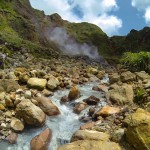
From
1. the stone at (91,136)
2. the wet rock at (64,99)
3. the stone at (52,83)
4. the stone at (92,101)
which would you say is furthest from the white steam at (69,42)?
the stone at (91,136)

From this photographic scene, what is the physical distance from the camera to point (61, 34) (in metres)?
148

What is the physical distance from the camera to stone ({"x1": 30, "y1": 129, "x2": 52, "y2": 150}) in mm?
14508

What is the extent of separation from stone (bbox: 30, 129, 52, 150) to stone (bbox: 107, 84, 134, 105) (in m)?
5.71

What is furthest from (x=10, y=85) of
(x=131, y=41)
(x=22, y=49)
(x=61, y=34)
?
(x=131, y=41)

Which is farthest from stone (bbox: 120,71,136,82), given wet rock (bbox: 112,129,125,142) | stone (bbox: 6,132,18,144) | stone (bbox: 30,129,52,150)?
stone (bbox: 6,132,18,144)

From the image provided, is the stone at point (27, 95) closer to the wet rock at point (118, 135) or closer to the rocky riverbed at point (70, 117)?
the rocky riverbed at point (70, 117)

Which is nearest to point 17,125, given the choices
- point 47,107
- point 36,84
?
point 47,107

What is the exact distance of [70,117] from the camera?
61.0 feet

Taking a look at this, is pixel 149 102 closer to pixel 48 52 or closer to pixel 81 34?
pixel 48 52

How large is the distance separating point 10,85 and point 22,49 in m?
27.4

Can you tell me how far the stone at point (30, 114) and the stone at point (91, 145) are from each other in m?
3.88

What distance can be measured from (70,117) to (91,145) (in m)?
6.15

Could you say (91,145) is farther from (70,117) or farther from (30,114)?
(70,117)

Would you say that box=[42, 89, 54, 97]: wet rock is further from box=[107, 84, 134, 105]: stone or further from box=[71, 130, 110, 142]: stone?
box=[71, 130, 110, 142]: stone
